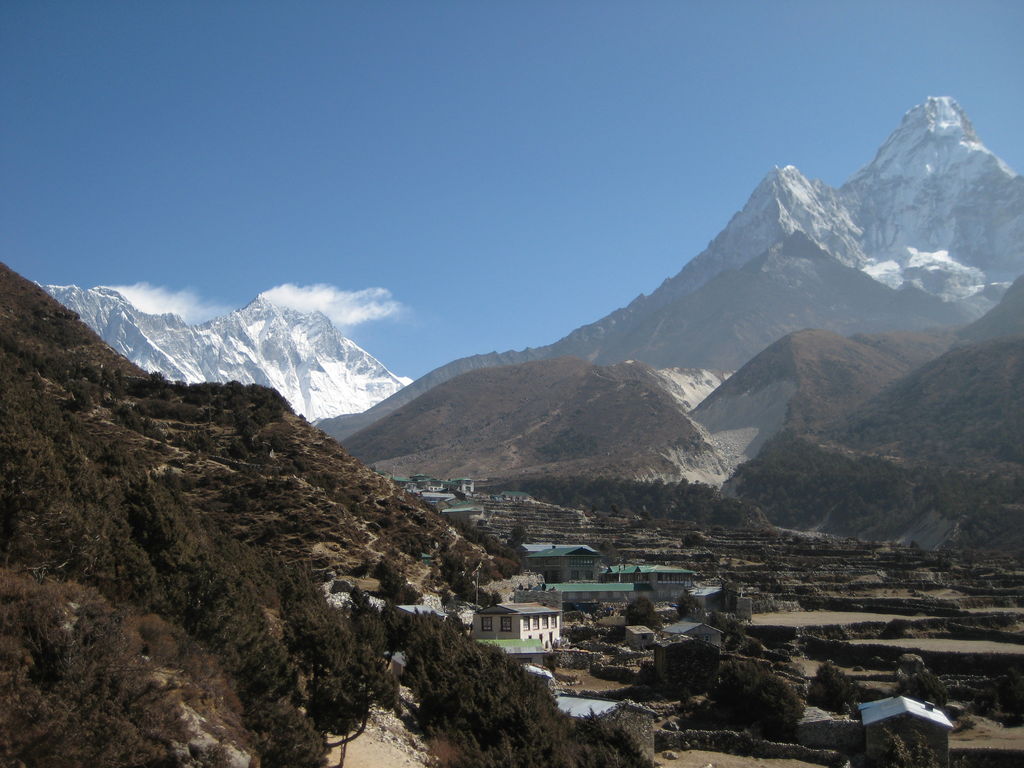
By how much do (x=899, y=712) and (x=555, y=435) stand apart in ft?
469

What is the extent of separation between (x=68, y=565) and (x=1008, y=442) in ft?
363

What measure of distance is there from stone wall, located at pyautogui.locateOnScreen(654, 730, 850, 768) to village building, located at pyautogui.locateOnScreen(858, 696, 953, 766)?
86 cm

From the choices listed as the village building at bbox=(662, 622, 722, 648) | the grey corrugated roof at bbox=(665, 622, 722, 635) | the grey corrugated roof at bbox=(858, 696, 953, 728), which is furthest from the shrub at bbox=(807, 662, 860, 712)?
the grey corrugated roof at bbox=(665, 622, 722, 635)

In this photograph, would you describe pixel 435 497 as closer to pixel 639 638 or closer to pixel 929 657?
pixel 639 638

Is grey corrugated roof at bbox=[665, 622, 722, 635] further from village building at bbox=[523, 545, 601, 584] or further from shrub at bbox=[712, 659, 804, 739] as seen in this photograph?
village building at bbox=[523, 545, 601, 584]

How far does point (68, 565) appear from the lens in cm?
1700

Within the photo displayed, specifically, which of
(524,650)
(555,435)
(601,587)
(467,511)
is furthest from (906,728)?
(555,435)

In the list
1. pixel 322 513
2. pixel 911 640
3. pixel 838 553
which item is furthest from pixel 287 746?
pixel 838 553

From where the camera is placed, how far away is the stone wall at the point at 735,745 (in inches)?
871

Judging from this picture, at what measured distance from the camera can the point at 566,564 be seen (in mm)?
55969

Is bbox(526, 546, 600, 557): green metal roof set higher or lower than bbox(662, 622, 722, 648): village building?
higher

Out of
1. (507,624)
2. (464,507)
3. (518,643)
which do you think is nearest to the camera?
(518,643)

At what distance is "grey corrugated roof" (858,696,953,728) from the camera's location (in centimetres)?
2094

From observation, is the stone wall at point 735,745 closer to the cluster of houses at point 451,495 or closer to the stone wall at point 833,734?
the stone wall at point 833,734
